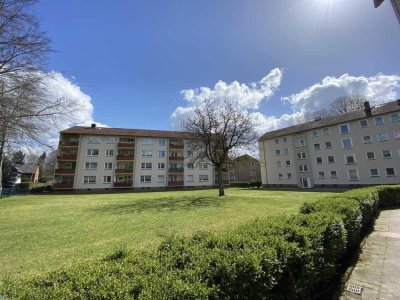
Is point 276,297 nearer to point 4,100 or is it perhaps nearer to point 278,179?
point 4,100

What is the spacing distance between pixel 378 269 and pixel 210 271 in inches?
197

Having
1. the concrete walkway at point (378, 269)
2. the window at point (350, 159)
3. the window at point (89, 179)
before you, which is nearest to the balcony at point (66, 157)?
the window at point (89, 179)

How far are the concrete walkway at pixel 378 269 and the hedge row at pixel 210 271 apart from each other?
775mm

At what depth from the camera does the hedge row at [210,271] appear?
2.12 m

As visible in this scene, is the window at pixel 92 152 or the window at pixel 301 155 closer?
the window at pixel 301 155

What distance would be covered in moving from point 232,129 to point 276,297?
22598 millimetres

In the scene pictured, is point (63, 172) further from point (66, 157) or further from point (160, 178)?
point (160, 178)

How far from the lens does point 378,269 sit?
5.05m

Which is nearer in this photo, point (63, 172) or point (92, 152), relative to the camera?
point (63, 172)

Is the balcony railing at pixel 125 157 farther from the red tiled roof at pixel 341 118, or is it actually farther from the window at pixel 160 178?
the red tiled roof at pixel 341 118

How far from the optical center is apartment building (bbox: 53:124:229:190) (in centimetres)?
4303

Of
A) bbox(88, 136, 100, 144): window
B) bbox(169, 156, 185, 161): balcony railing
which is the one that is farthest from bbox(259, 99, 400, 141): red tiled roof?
bbox(88, 136, 100, 144): window

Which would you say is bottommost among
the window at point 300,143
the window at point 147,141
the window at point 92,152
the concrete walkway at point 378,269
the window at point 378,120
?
the concrete walkway at point 378,269

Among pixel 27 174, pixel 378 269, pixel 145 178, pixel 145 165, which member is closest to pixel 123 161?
pixel 145 165
